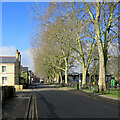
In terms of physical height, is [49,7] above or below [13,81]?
above

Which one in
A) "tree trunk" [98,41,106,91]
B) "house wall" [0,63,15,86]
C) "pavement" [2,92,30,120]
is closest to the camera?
"pavement" [2,92,30,120]

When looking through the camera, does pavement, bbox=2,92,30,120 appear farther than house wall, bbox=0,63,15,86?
No

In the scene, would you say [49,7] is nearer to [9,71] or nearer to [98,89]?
[98,89]

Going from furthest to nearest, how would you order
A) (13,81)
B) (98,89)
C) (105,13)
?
(13,81)
(105,13)
(98,89)

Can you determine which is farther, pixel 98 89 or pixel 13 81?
pixel 13 81

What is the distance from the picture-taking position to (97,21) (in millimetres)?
30891

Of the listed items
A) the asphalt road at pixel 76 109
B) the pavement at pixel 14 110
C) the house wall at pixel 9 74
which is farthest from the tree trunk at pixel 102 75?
the house wall at pixel 9 74

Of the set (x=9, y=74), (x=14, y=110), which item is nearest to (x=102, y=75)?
(x=14, y=110)

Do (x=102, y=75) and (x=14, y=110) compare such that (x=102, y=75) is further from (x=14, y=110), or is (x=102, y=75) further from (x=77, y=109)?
(x=14, y=110)

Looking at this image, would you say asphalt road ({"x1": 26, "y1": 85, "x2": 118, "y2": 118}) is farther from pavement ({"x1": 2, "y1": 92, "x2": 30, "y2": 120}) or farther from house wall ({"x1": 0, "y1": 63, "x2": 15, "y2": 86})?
house wall ({"x1": 0, "y1": 63, "x2": 15, "y2": 86})

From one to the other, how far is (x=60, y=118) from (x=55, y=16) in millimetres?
25266

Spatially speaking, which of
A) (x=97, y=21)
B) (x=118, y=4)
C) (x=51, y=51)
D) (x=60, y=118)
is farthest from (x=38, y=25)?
(x=60, y=118)

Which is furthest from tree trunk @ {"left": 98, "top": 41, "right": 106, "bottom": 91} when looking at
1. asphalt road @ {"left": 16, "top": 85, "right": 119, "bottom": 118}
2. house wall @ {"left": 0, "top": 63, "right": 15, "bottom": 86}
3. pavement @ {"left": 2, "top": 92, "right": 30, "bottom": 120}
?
house wall @ {"left": 0, "top": 63, "right": 15, "bottom": 86}

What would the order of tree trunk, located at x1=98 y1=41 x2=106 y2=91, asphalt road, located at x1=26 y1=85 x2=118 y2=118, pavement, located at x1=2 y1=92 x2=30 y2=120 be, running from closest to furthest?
pavement, located at x1=2 y1=92 x2=30 y2=120
asphalt road, located at x1=26 y1=85 x2=118 y2=118
tree trunk, located at x1=98 y1=41 x2=106 y2=91
